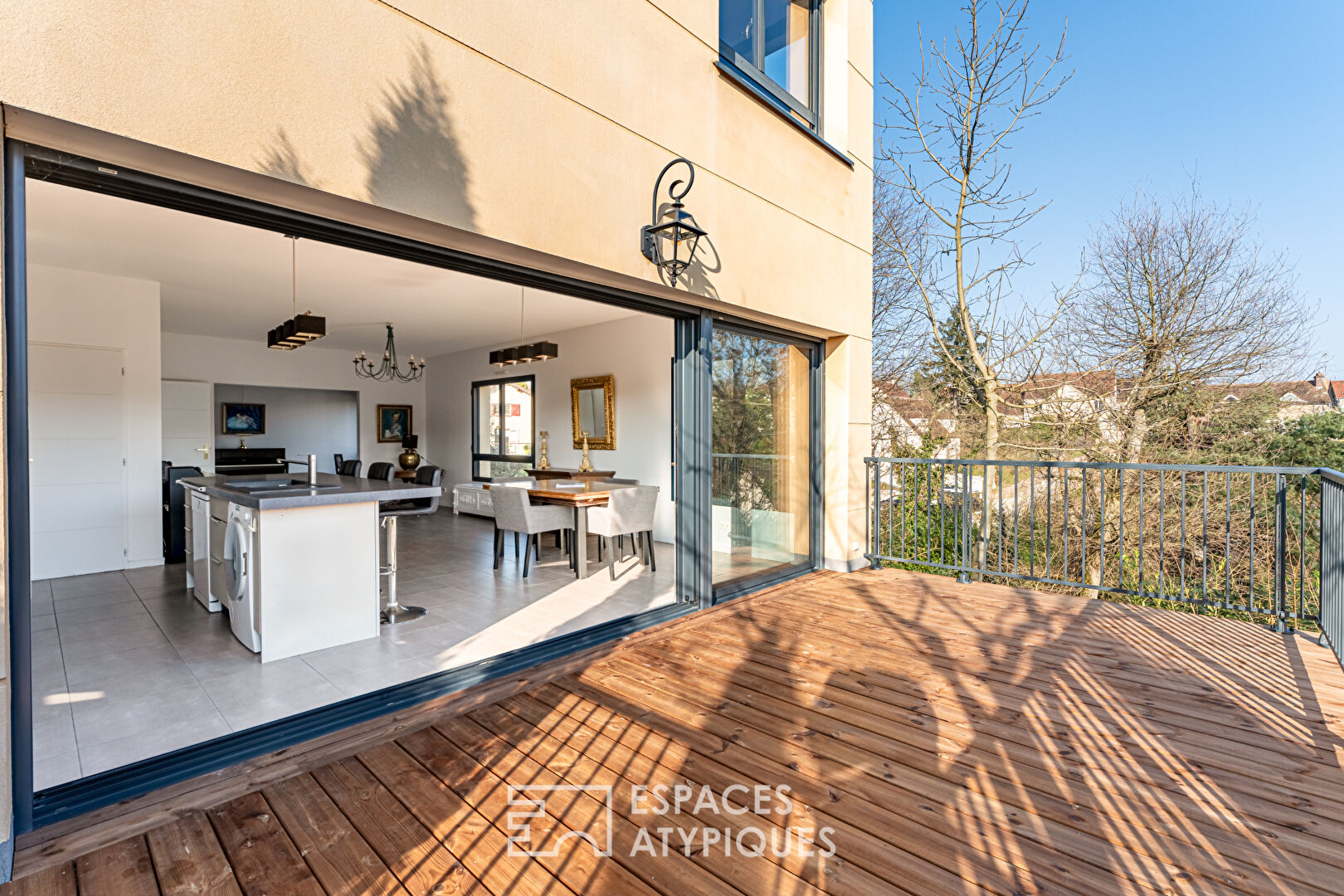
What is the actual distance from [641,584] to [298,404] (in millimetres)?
9328

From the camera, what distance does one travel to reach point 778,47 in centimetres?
421

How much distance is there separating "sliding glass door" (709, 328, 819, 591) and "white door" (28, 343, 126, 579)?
5.14m

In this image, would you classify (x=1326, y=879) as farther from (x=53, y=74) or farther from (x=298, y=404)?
(x=298, y=404)

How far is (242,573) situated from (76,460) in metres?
3.28

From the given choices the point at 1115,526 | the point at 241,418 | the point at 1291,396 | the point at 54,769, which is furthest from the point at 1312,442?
the point at 241,418

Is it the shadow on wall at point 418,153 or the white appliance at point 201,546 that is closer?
the shadow on wall at point 418,153

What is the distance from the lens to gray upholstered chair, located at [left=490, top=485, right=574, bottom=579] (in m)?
4.83

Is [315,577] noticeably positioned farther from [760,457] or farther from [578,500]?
[760,457]

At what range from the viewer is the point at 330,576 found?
3.27 metres

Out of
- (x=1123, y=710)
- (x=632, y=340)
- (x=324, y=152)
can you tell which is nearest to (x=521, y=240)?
(x=324, y=152)

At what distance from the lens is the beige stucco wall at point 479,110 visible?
1.56 m

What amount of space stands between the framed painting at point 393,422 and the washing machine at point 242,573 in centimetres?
676

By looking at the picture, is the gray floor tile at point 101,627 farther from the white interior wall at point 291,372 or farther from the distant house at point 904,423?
the distant house at point 904,423

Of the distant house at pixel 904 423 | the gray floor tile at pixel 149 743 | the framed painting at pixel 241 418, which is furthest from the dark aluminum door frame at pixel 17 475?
the framed painting at pixel 241 418
